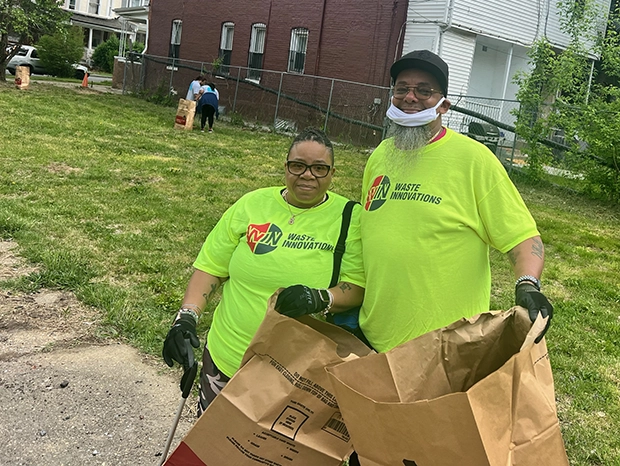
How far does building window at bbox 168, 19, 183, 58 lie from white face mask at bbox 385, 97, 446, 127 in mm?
26083

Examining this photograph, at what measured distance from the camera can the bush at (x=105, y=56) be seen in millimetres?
41438

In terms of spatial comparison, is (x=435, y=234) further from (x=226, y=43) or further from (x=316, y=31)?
(x=226, y=43)

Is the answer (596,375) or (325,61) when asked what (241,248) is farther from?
(325,61)

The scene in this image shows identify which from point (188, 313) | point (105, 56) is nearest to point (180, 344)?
point (188, 313)

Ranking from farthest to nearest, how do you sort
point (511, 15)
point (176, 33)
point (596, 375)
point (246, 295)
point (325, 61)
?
1. point (176, 33)
2. point (325, 61)
3. point (511, 15)
4. point (596, 375)
5. point (246, 295)

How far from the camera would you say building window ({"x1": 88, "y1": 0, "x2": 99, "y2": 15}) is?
47719mm

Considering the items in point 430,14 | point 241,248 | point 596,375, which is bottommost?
point 596,375

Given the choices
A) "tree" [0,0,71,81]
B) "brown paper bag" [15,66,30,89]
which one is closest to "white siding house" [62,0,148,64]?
"tree" [0,0,71,81]

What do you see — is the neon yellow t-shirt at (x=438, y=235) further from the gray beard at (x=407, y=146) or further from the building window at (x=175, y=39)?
the building window at (x=175, y=39)

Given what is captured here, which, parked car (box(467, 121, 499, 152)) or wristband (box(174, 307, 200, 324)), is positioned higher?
parked car (box(467, 121, 499, 152))

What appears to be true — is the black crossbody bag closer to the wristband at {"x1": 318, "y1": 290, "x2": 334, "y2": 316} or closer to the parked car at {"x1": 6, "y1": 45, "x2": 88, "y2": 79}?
the wristband at {"x1": 318, "y1": 290, "x2": 334, "y2": 316}

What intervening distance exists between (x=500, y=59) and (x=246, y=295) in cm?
1889

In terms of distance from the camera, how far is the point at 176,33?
89.5ft

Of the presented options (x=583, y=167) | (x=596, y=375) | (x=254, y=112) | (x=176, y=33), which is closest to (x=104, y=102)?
(x=254, y=112)
